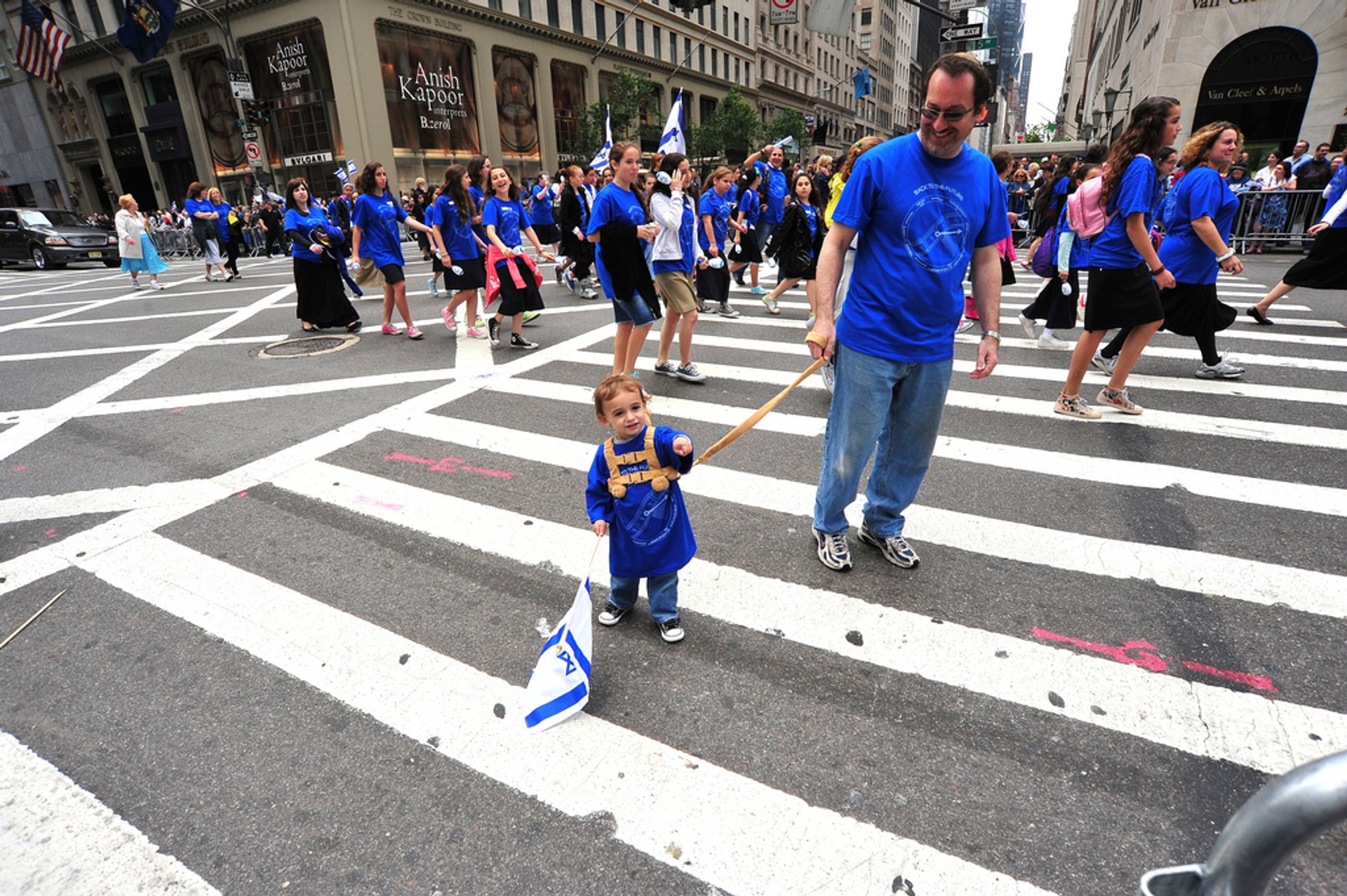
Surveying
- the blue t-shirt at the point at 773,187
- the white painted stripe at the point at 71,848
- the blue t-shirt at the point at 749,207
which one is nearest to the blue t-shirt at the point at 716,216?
the blue t-shirt at the point at 749,207

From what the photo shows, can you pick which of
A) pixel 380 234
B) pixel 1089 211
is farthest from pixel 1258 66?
pixel 380 234

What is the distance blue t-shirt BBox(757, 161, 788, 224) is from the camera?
11742 mm

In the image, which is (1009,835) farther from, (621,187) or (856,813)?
(621,187)

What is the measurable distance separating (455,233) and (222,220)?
1184 centimetres

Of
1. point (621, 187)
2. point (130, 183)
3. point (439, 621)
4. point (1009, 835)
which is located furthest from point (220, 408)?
point (130, 183)

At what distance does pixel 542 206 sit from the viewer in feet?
48.5

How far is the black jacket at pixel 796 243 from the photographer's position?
9008mm

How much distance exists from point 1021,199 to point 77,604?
23.6 meters

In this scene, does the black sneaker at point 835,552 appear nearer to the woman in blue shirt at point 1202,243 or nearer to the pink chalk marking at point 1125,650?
the pink chalk marking at point 1125,650

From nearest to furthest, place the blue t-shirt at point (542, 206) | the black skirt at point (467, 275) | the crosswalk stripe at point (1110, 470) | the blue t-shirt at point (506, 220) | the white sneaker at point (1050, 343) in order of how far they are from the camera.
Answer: the crosswalk stripe at point (1110, 470) < the white sneaker at point (1050, 343) < the blue t-shirt at point (506, 220) < the black skirt at point (467, 275) < the blue t-shirt at point (542, 206)

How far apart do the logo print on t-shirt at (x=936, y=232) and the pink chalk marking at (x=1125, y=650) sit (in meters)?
1.61

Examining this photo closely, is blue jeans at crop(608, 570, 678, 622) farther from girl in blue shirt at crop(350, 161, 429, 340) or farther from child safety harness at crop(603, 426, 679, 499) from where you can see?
girl in blue shirt at crop(350, 161, 429, 340)

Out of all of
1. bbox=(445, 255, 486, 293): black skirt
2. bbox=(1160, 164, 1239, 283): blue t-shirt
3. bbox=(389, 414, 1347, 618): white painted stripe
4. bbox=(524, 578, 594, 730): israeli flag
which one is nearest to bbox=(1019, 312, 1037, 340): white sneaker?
bbox=(1160, 164, 1239, 283): blue t-shirt

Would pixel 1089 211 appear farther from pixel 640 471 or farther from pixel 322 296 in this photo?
pixel 322 296
